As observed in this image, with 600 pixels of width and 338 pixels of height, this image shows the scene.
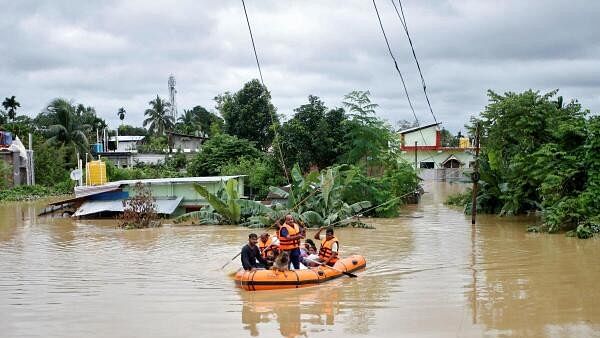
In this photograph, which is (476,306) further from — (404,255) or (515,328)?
(404,255)

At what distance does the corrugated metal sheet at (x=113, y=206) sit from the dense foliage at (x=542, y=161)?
1389cm

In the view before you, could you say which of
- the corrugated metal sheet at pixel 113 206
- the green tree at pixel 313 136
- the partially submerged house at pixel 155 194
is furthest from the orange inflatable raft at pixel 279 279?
the green tree at pixel 313 136

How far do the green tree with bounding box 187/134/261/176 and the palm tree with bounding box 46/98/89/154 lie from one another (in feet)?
50.6

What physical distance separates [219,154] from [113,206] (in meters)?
12.2

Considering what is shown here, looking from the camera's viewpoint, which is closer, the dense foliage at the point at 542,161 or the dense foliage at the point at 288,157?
the dense foliage at the point at 542,161

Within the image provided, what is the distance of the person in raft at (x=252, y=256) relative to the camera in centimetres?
1398

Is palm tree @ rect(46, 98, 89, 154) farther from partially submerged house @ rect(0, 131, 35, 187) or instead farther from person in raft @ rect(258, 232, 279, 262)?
person in raft @ rect(258, 232, 279, 262)

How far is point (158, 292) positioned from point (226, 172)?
25.6 metres

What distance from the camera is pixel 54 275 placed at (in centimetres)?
1530

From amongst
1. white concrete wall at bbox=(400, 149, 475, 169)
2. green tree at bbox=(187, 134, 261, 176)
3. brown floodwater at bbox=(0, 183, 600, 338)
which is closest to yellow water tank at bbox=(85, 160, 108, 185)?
green tree at bbox=(187, 134, 261, 176)

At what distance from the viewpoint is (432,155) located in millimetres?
62344

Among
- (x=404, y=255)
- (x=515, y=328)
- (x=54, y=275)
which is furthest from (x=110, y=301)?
(x=404, y=255)

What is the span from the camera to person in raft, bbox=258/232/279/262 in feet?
47.5

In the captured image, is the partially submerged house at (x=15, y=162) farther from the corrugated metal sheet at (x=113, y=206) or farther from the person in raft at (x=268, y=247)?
the person in raft at (x=268, y=247)
